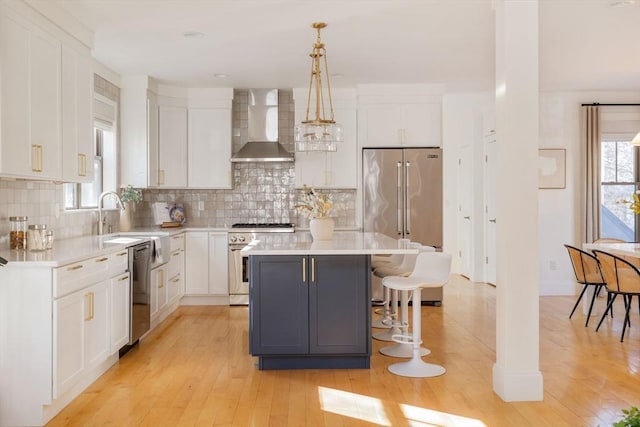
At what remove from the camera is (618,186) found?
7.66 metres

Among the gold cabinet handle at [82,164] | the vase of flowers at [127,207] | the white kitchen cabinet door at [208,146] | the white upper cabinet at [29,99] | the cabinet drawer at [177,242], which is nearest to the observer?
the white upper cabinet at [29,99]

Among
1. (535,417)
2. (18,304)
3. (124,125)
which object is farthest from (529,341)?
(124,125)

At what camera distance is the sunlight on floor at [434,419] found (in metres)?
3.14

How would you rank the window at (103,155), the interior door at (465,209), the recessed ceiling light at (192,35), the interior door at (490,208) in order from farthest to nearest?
1. the interior door at (465,209)
2. the interior door at (490,208)
3. the window at (103,155)
4. the recessed ceiling light at (192,35)

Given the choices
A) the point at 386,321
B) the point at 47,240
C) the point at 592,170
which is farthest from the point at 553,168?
the point at 47,240

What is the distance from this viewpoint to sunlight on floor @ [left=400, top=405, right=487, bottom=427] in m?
3.14

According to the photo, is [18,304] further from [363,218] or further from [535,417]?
[363,218]

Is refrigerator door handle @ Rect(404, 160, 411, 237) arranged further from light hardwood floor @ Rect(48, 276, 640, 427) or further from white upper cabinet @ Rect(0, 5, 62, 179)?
white upper cabinet @ Rect(0, 5, 62, 179)

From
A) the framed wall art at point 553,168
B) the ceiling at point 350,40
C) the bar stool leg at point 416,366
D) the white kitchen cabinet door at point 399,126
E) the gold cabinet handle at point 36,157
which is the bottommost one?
the bar stool leg at point 416,366

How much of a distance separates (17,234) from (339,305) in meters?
2.32

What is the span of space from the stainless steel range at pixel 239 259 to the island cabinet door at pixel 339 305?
2672mm

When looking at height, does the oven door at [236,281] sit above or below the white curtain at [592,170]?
below

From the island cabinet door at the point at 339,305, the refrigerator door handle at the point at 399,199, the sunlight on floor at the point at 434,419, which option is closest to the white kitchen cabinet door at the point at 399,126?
the refrigerator door handle at the point at 399,199

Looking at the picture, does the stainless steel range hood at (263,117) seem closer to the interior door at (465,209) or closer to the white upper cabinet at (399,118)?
the white upper cabinet at (399,118)
